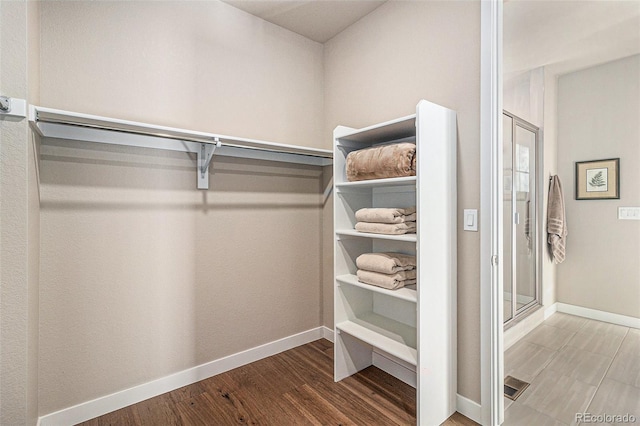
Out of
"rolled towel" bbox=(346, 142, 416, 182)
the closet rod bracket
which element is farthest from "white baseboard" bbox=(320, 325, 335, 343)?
the closet rod bracket

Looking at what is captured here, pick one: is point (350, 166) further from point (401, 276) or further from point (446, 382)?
point (446, 382)

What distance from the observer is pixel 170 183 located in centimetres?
196

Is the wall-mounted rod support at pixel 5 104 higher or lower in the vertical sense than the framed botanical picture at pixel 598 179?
higher

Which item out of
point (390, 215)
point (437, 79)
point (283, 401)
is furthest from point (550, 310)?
point (283, 401)

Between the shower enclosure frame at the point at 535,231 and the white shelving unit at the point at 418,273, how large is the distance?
281mm

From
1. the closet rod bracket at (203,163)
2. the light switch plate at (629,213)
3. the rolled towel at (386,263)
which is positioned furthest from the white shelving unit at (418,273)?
the closet rod bracket at (203,163)

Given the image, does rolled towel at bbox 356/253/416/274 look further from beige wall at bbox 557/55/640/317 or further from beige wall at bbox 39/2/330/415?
beige wall at bbox 39/2/330/415

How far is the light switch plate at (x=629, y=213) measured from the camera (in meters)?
1.16

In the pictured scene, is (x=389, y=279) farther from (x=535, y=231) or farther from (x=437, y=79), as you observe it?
(x=437, y=79)

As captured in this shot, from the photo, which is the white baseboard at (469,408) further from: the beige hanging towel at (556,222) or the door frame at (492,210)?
the beige hanging towel at (556,222)

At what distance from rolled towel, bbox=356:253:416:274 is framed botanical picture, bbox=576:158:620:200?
0.87 m

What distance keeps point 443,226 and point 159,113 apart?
1831 mm

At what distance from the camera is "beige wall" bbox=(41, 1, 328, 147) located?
1654 millimetres

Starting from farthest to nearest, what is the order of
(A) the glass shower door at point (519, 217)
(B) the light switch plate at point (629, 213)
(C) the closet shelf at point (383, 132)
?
(C) the closet shelf at point (383, 132) < (A) the glass shower door at point (519, 217) < (B) the light switch plate at point (629, 213)
